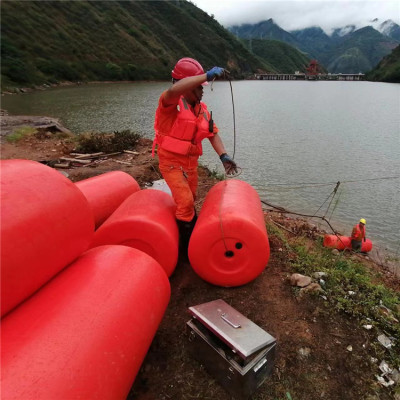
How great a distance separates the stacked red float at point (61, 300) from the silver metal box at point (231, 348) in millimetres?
378

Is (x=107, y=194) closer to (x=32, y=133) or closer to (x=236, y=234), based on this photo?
(x=236, y=234)

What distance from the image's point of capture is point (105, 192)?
414cm

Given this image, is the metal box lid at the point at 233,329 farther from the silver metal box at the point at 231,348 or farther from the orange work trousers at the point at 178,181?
the orange work trousers at the point at 178,181

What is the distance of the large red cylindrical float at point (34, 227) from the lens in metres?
1.84

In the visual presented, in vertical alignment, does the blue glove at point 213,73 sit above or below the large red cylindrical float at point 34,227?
above

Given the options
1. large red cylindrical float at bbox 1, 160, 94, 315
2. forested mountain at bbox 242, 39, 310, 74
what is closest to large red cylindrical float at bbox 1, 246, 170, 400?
large red cylindrical float at bbox 1, 160, 94, 315

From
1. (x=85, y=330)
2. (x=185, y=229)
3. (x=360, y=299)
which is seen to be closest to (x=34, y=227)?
(x=85, y=330)

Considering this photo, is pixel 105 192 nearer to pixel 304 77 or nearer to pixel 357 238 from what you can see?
pixel 357 238

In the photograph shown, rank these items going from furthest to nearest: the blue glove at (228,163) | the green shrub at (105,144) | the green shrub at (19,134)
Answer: the green shrub at (19,134) < the green shrub at (105,144) < the blue glove at (228,163)

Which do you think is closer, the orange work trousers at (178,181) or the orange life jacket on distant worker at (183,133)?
the orange life jacket on distant worker at (183,133)

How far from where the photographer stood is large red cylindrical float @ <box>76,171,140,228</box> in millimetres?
3922

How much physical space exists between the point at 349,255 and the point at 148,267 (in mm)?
4515

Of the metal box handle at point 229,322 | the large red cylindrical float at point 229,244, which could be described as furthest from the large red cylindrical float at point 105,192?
the metal box handle at point 229,322

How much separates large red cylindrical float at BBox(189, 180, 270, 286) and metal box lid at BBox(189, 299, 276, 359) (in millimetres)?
603
